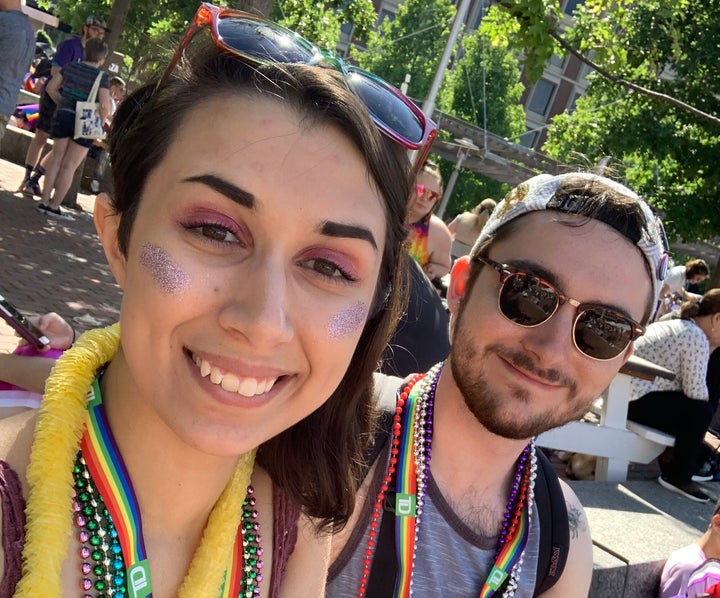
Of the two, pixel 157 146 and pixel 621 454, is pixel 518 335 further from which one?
pixel 621 454

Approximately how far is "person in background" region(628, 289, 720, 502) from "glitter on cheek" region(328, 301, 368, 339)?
4700 mm

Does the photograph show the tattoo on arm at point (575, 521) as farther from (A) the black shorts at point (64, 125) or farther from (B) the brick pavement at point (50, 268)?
(A) the black shorts at point (64, 125)

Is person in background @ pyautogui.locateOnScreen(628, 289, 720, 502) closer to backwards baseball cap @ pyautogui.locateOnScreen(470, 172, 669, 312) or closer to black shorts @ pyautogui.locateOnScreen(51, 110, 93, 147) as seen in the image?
backwards baseball cap @ pyautogui.locateOnScreen(470, 172, 669, 312)

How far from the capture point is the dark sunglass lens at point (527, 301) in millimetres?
2160

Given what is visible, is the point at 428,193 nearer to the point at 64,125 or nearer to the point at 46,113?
the point at 64,125

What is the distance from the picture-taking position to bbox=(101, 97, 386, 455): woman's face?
1317mm

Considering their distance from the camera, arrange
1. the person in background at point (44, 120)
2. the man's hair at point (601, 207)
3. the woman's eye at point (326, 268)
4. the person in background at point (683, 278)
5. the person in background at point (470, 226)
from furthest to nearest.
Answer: the person in background at point (683, 278) < the person in background at point (44, 120) < the person in background at point (470, 226) < the man's hair at point (601, 207) < the woman's eye at point (326, 268)

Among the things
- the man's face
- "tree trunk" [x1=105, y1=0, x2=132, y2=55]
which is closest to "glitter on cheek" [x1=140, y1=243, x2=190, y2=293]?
the man's face

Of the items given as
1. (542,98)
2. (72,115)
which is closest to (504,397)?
(72,115)

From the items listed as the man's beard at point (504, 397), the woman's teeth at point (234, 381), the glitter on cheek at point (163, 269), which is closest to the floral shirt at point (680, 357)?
the man's beard at point (504, 397)

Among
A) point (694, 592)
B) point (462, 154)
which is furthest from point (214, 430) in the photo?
point (462, 154)

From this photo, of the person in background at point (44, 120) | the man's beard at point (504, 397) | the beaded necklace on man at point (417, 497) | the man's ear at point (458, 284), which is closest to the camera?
the beaded necklace on man at point (417, 497)

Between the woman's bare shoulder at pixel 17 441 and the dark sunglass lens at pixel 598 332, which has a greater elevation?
the dark sunglass lens at pixel 598 332

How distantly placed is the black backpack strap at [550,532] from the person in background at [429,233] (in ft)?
9.54
